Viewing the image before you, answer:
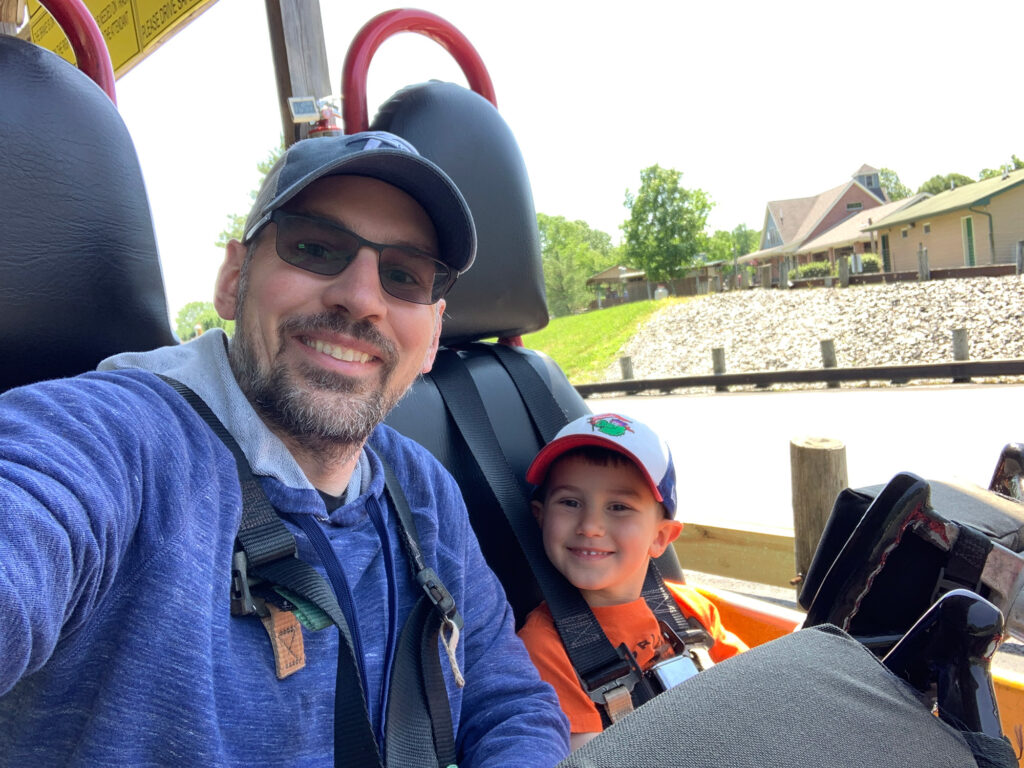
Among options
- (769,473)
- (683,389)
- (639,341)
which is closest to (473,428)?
(769,473)

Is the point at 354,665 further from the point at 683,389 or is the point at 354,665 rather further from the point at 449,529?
the point at 683,389

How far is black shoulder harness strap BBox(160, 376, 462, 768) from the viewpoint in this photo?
97 centimetres

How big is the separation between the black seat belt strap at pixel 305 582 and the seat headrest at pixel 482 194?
2.82ft

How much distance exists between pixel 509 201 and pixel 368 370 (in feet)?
2.62

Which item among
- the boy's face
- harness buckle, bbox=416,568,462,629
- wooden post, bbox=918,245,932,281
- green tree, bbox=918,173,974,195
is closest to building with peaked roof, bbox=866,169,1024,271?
wooden post, bbox=918,245,932,281

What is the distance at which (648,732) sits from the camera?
58 cm

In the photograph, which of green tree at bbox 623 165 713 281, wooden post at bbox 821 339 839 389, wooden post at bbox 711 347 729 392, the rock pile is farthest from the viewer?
green tree at bbox 623 165 713 281

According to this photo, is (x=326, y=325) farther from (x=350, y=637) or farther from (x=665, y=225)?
(x=665, y=225)

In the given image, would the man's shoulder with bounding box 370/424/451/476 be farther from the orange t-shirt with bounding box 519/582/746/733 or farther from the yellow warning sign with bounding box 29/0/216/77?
the yellow warning sign with bounding box 29/0/216/77

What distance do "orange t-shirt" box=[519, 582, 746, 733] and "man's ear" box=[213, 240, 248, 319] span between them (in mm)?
928

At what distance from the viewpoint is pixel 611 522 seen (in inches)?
67.9

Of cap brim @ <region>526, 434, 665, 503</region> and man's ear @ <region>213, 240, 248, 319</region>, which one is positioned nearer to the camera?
man's ear @ <region>213, 240, 248, 319</region>

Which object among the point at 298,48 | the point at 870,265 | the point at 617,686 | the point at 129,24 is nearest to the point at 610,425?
the point at 617,686

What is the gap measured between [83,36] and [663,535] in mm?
1708
